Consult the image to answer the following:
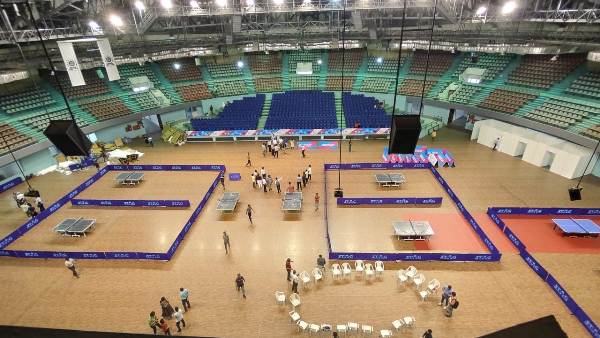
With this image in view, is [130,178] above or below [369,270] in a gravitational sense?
above

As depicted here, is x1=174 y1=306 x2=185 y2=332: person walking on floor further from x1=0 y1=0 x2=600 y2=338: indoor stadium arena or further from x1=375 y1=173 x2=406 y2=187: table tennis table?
x1=375 y1=173 x2=406 y2=187: table tennis table

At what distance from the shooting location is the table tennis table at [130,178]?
72.3 feet

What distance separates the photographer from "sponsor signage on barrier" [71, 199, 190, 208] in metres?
19.2

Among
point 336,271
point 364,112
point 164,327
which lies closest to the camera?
point 164,327

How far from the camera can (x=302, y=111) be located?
33375mm

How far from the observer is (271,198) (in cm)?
2030

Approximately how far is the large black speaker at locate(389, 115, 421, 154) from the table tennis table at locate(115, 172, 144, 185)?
1802 cm

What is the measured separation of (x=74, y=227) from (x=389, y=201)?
57.9 feet

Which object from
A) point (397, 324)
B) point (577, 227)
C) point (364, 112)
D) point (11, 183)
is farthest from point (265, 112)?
point (577, 227)

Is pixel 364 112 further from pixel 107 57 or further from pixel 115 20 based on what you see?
pixel 115 20

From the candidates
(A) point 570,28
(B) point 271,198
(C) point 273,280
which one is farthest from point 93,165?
(A) point 570,28

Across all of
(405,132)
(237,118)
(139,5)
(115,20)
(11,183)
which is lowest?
(11,183)

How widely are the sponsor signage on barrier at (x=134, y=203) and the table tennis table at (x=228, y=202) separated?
219 cm

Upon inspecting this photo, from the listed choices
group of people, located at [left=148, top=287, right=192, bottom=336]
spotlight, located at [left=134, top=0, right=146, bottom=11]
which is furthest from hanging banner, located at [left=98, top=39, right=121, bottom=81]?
group of people, located at [left=148, top=287, right=192, bottom=336]
